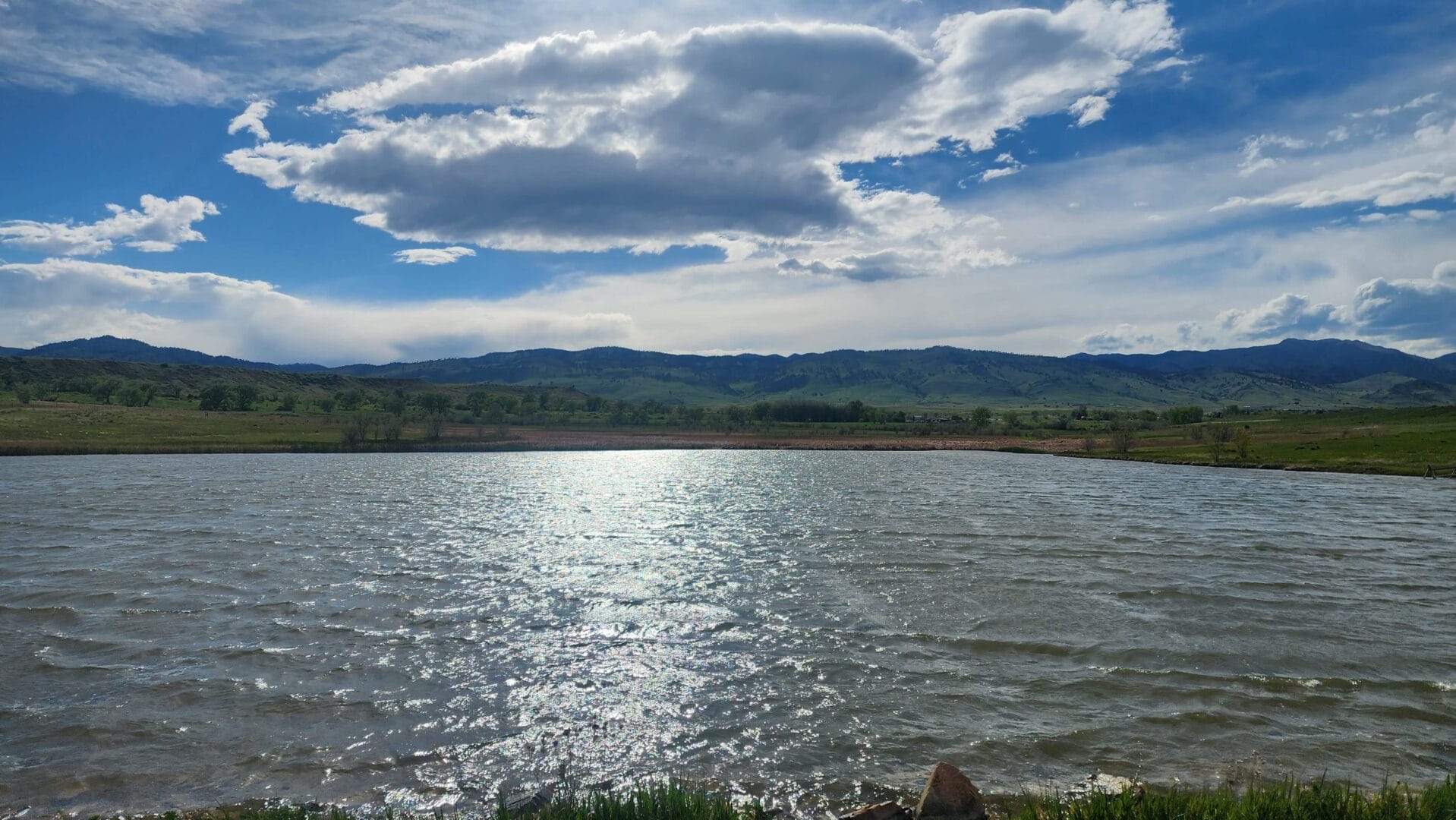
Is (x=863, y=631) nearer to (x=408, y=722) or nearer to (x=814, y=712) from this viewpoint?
(x=814, y=712)

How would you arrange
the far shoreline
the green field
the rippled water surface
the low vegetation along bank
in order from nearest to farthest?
the rippled water surface, the green field, the low vegetation along bank, the far shoreline

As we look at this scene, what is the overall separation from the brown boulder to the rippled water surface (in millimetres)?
1996

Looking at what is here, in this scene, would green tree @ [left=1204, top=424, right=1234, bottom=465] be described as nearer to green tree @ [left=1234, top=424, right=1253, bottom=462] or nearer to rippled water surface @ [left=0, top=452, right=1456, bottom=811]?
green tree @ [left=1234, top=424, right=1253, bottom=462]

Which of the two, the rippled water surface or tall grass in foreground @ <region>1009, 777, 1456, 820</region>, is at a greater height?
tall grass in foreground @ <region>1009, 777, 1456, 820</region>

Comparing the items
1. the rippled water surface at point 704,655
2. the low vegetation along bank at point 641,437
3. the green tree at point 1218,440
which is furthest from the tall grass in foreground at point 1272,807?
the green tree at point 1218,440

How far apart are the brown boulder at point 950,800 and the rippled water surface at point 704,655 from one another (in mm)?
1996

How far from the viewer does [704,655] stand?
56.2 feet

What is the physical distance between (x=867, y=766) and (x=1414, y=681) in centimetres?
1259

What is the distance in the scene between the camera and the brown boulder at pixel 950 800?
29.2 ft

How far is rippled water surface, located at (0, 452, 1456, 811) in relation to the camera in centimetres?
1180

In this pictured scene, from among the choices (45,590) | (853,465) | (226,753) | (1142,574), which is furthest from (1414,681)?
(853,465)

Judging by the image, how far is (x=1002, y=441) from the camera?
170 metres

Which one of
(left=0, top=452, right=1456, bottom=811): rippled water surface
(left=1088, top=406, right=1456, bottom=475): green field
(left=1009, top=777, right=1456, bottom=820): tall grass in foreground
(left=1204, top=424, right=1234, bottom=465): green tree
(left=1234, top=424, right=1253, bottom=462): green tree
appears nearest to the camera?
(left=1009, top=777, right=1456, bottom=820): tall grass in foreground

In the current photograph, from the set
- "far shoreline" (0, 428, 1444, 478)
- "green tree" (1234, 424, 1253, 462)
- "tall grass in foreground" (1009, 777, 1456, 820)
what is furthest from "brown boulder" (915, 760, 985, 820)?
"green tree" (1234, 424, 1253, 462)
